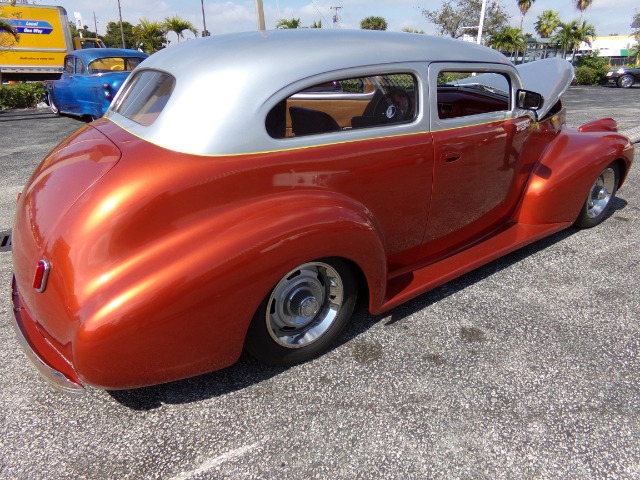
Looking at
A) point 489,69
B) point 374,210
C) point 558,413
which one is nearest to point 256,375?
point 374,210

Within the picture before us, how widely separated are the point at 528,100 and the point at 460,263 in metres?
1.30

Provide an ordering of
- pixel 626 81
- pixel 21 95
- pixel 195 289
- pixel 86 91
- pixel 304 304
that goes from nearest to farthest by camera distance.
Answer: pixel 195 289 → pixel 304 304 → pixel 86 91 → pixel 21 95 → pixel 626 81

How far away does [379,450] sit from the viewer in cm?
187

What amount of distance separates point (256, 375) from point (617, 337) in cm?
213

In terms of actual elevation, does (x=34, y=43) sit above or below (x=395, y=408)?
above

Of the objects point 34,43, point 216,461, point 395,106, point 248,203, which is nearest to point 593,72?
point 395,106

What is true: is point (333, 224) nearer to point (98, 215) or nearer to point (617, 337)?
point (98, 215)

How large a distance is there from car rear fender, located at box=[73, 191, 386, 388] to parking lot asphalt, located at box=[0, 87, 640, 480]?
0.33 metres

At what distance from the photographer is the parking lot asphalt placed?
181 centimetres

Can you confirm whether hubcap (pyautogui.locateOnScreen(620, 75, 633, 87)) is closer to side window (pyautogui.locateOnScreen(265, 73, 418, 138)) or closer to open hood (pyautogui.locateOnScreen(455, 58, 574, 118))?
open hood (pyautogui.locateOnScreen(455, 58, 574, 118))

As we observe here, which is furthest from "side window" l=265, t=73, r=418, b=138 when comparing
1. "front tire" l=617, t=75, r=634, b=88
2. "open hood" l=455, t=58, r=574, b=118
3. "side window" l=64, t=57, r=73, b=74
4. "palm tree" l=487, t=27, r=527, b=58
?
"palm tree" l=487, t=27, r=527, b=58

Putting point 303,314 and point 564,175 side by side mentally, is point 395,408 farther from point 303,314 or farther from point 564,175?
point 564,175

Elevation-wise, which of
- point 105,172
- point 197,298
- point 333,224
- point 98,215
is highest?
point 105,172

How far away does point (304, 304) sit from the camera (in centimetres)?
225
